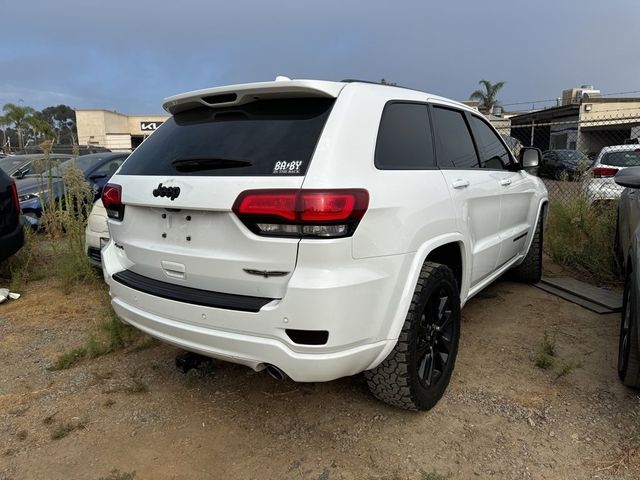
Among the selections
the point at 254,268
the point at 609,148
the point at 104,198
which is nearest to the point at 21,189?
the point at 104,198

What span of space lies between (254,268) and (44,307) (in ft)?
11.9

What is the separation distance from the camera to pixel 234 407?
2.93 meters

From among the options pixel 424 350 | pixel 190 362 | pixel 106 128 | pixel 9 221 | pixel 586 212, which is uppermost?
pixel 106 128

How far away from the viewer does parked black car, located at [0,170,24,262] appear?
507 cm

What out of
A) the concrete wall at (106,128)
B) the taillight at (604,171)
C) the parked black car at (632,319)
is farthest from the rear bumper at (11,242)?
the concrete wall at (106,128)

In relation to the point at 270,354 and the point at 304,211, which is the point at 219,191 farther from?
the point at 270,354

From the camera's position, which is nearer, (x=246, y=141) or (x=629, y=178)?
(x=246, y=141)

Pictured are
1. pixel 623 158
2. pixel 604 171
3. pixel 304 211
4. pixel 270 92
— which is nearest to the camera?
pixel 304 211

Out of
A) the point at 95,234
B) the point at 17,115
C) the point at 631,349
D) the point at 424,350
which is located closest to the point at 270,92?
the point at 424,350

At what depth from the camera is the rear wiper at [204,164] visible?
2338mm

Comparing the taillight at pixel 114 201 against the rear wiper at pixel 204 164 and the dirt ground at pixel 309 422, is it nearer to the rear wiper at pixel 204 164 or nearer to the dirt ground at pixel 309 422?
the rear wiper at pixel 204 164

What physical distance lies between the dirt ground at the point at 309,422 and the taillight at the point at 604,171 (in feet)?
17.5

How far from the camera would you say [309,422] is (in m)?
2.76

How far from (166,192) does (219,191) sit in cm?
37
